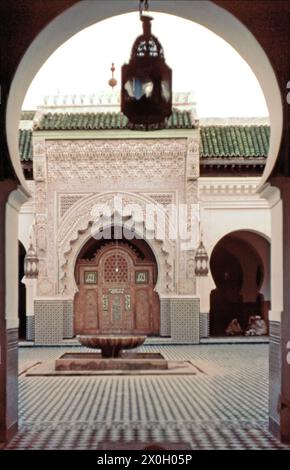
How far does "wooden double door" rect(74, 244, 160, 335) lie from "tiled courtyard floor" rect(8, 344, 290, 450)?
3.09 metres

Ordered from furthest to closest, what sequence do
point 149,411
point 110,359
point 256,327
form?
point 256,327
point 110,359
point 149,411

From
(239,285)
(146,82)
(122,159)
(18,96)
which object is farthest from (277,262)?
(239,285)

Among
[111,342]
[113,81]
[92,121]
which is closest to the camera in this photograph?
[111,342]

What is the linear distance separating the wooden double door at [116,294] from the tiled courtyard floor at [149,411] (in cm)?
309

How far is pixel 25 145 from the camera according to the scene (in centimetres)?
1061

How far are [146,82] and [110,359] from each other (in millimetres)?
4575

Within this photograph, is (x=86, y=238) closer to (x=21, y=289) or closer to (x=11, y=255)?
(x=21, y=289)

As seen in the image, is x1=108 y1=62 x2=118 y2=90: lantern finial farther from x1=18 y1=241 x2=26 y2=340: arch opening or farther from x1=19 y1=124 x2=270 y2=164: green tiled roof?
x1=18 y1=241 x2=26 y2=340: arch opening

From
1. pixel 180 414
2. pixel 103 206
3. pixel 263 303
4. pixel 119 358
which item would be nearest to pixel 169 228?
pixel 103 206

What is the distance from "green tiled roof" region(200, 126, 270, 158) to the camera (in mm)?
10453

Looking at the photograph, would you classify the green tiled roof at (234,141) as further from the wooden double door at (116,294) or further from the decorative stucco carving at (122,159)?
the wooden double door at (116,294)

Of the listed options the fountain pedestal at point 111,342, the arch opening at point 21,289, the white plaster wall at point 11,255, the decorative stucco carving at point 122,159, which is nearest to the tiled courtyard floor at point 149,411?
the white plaster wall at point 11,255

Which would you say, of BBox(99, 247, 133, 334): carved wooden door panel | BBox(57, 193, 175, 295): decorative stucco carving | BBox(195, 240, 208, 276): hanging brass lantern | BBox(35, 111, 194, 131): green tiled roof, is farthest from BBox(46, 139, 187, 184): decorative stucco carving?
BBox(99, 247, 133, 334): carved wooden door panel

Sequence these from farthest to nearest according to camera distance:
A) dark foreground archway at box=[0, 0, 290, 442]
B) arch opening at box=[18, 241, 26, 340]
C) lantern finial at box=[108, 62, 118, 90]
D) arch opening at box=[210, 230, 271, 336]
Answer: arch opening at box=[18, 241, 26, 340] → arch opening at box=[210, 230, 271, 336] → lantern finial at box=[108, 62, 118, 90] → dark foreground archway at box=[0, 0, 290, 442]
